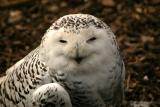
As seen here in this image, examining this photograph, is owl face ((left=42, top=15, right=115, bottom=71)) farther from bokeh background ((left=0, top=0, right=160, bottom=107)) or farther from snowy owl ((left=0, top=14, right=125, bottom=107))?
bokeh background ((left=0, top=0, right=160, bottom=107))

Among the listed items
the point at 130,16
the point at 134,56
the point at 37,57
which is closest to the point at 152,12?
the point at 130,16

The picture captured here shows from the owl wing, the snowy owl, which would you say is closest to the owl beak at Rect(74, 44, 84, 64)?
the snowy owl

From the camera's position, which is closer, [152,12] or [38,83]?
[38,83]

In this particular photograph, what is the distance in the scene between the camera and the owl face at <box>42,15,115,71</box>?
3.48 metres

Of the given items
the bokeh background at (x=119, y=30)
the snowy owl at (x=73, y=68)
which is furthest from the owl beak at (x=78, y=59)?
the bokeh background at (x=119, y=30)

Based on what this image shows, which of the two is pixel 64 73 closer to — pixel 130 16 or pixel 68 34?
pixel 68 34

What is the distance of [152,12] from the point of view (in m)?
5.94

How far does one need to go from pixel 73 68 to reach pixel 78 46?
23cm

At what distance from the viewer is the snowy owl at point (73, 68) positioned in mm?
3525

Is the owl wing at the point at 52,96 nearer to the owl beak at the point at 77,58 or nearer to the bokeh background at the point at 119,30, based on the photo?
the owl beak at the point at 77,58

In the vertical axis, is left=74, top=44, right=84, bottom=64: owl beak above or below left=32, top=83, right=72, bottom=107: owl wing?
above

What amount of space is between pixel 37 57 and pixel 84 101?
19.7 inches

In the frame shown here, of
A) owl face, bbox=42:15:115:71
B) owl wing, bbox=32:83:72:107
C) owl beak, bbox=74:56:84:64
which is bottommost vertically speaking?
owl wing, bbox=32:83:72:107

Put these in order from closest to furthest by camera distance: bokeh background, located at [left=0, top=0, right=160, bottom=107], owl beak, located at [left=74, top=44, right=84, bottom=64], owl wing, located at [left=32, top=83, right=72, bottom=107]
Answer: owl beak, located at [left=74, top=44, right=84, bottom=64], owl wing, located at [left=32, top=83, right=72, bottom=107], bokeh background, located at [left=0, top=0, right=160, bottom=107]
